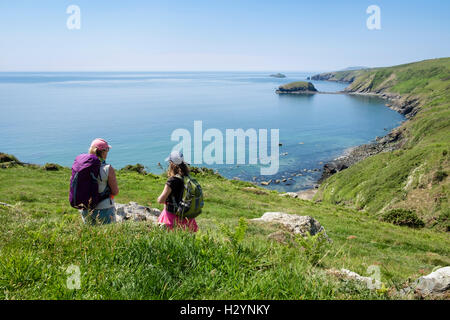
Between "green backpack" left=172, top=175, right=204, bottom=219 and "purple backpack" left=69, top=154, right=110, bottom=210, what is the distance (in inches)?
75.9

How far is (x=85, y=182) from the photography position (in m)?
6.59

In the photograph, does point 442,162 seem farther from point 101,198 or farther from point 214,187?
point 101,198

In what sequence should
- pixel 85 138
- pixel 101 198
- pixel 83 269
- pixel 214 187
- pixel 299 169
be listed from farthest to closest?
pixel 85 138, pixel 299 169, pixel 214 187, pixel 101 198, pixel 83 269

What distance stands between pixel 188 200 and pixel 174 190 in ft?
1.26

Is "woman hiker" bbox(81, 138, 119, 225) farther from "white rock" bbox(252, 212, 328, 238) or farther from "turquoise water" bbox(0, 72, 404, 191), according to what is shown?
"turquoise water" bbox(0, 72, 404, 191)

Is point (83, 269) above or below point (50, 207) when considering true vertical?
above

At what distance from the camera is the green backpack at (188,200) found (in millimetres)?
6375

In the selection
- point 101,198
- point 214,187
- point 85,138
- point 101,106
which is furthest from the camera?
point 101,106

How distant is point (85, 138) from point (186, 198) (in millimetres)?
97254

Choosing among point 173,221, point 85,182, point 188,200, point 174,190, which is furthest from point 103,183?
point 188,200

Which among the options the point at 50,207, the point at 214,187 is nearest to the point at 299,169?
the point at 214,187

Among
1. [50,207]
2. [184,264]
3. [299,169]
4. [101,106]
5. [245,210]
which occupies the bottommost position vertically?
[299,169]

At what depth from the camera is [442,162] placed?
1615 inches

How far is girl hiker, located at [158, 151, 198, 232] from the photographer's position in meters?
6.36
